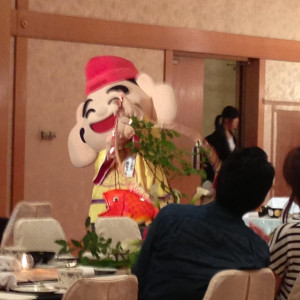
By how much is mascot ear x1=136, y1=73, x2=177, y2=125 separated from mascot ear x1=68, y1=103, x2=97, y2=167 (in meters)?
0.77

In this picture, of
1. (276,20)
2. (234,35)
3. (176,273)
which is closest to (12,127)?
(234,35)

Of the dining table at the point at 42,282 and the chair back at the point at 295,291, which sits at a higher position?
the chair back at the point at 295,291

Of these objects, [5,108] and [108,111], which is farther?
[108,111]

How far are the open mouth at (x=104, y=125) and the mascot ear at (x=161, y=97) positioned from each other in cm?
54

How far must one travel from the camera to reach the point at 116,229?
456cm

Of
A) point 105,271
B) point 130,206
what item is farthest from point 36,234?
point 130,206

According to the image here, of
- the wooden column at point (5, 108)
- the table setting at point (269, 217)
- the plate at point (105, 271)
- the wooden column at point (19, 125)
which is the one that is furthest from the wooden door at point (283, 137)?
the plate at point (105, 271)

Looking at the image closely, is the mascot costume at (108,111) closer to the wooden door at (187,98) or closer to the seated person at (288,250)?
the wooden door at (187,98)

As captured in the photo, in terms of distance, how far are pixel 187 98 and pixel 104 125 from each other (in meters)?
1.20

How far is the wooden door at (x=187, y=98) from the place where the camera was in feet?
27.3

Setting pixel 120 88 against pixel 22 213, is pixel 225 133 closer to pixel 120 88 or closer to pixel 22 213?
pixel 120 88

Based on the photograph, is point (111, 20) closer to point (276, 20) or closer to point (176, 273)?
point (276, 20)

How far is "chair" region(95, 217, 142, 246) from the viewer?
4496mm

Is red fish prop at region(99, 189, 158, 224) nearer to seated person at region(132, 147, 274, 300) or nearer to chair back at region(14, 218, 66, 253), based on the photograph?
chair back at region(14, 218, 66, 253)
